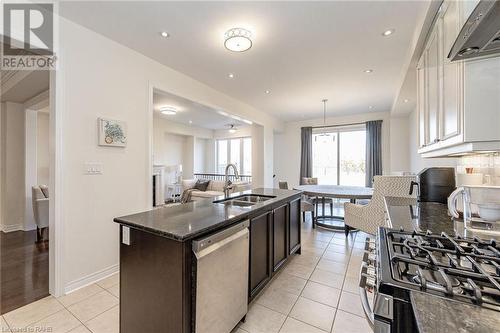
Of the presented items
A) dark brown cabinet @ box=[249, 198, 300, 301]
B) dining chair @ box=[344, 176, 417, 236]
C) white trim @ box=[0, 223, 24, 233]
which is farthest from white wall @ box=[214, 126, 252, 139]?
white trim @ box=[0, 223, 24, 233]

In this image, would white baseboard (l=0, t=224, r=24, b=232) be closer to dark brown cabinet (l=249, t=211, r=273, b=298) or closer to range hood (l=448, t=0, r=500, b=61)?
dark brown cabinet (l=249, t=211, r=273, b=298)

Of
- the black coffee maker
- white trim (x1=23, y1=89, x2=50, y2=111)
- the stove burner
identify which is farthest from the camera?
white trim (x1=23, y1=89, x2=50, y2=111)

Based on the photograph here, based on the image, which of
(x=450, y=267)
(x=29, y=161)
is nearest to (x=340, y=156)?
(x=450, y=267)

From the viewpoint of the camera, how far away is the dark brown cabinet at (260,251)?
1886 millimetres

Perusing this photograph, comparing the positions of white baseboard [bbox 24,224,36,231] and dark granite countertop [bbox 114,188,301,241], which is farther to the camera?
white baseboard [bbox 24,224,36,231]

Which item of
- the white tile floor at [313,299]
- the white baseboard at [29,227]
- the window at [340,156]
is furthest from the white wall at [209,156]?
the white tile floor at [313,299]

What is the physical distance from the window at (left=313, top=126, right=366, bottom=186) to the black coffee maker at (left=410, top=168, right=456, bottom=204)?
4.42 metres

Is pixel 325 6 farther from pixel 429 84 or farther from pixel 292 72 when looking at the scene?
pixel 292 72

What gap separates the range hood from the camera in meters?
0.80

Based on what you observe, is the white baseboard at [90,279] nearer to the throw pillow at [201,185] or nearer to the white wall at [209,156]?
the throw pillow at [201,185]

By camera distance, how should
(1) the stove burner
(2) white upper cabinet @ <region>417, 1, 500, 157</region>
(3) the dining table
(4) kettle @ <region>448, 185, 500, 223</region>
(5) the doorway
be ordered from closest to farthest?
(1) the stove burner → (2) white upper cabinet @ <region>417, 1, 500, 157</region> → (4) kettle @ <region>448, 185, 500, 223</region> → (5) the doorway → (3) the dining table

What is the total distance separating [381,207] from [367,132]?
3812 millimetres

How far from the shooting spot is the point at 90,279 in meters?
2.34

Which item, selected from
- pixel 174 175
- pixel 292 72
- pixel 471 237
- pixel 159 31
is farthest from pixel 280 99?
pixel 174 175
